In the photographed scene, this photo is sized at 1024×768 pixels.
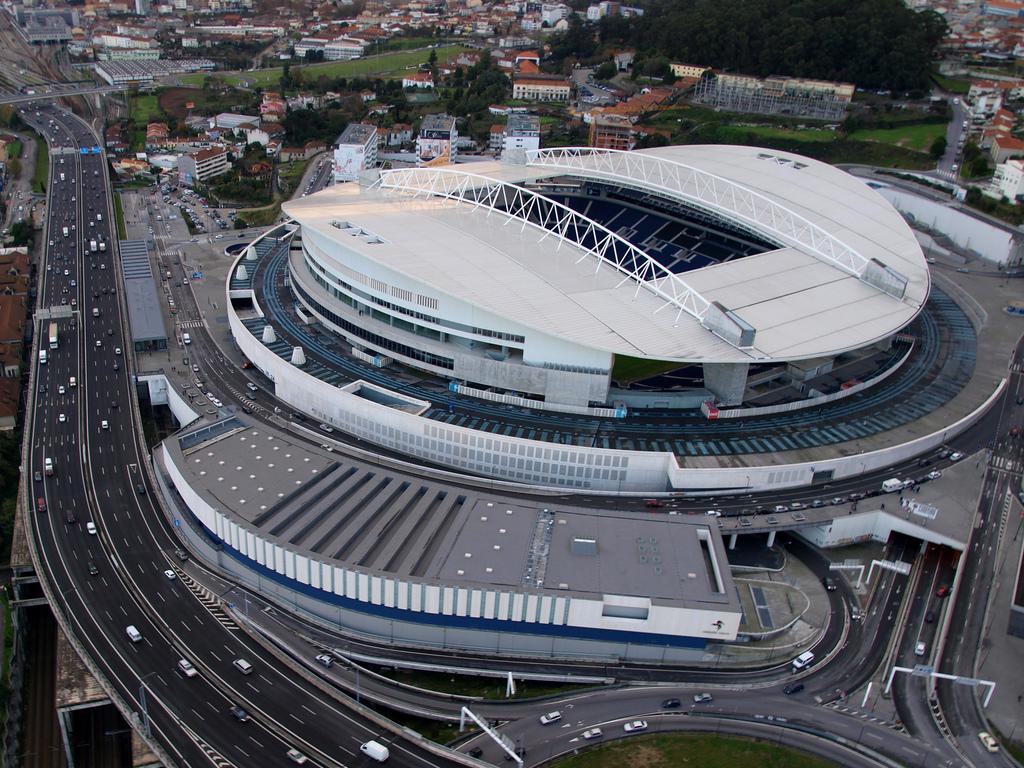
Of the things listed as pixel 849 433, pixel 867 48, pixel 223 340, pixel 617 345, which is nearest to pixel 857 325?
pixel 849 433

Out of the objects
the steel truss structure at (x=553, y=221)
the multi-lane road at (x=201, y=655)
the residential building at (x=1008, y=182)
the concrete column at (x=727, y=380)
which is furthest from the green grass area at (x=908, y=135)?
the concrete column at (x=727, y=380)

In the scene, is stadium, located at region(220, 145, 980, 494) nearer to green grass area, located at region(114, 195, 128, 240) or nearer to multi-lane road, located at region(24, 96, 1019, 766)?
multi-lane road, located at region(24, 96, 1019, 766)

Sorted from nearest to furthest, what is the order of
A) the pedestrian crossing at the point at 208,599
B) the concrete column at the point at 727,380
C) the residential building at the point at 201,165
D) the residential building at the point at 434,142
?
the pedestrian crossing at the point at 208,599 → the concrete column at the point at 727,380 → the residential building at the point at 201,165 → the residential building at the point at 434,142

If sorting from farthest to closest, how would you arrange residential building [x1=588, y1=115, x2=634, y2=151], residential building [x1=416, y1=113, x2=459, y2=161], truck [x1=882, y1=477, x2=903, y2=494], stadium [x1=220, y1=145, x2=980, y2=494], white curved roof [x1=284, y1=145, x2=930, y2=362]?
residential building [x1=588, y1=115, x2=634, y2=151]
residential building [x1=416, y1=113, x2=459, y2=161]
white curved roof [x1=284, y1=145, x2=930, y2=362]
stadium [x1=220, y1=145, x2=980, y2=494]
truck [x1=882, y1=477, x2=903, y2=494]

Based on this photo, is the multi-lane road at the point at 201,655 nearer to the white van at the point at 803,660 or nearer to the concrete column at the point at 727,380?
the white van at the point at 803,660

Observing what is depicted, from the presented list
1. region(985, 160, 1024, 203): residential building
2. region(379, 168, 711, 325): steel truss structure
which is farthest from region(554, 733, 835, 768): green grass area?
region(985, 160, 1024, 203): residential building
